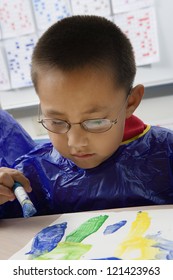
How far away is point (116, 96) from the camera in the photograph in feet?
2.25

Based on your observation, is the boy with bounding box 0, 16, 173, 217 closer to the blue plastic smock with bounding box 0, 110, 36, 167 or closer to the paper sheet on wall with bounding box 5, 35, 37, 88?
the blue plastic smock with bounding box 0, 110, 36, 167

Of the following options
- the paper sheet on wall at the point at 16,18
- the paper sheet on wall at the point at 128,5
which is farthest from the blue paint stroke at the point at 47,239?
the paper sheet on wall at the point at 16,18

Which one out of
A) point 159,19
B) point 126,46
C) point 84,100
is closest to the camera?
point 84,100

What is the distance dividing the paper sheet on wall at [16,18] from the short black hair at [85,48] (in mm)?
1094

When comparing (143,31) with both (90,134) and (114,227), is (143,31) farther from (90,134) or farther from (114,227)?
(114,227)

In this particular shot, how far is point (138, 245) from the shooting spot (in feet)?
1.68

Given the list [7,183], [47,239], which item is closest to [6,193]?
[7,183]

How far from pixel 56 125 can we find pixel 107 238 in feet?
0.76

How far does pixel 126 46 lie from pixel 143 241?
399 mm

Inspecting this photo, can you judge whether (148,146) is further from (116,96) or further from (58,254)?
(58,254)

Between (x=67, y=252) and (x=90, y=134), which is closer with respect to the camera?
(x=67, y=252)

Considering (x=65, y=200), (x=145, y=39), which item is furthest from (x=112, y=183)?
(x=145, y=39)

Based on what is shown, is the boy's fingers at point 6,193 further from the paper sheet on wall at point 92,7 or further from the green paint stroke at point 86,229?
the paper sheet on wall at point 92,7

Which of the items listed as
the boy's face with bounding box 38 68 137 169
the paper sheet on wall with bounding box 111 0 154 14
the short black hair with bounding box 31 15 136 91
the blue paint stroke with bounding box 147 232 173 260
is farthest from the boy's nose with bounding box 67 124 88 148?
the paper sheet on wall with bounding box 111 0 154 14
